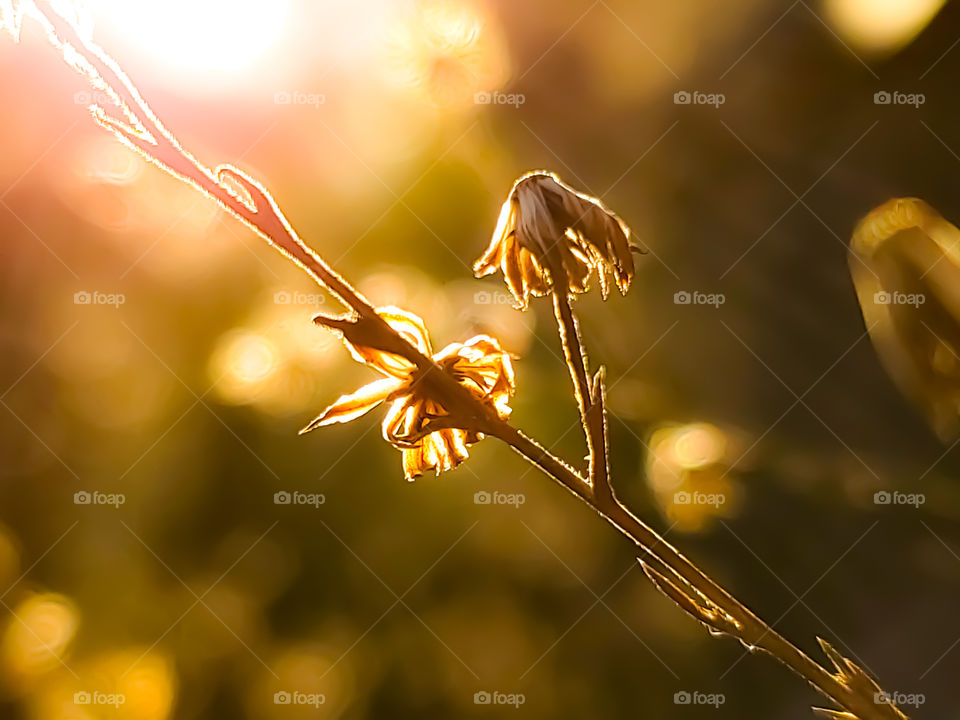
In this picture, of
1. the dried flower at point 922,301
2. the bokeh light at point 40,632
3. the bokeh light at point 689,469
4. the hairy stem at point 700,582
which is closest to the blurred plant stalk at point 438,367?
the hairy stem at point 700,582

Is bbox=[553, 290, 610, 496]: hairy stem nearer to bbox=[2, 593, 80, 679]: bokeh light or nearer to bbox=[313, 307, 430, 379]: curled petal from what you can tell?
bbox=[313, 307, 430, 379]: curled petal

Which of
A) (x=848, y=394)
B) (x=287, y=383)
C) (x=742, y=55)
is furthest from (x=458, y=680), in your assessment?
(x=742, y=55)

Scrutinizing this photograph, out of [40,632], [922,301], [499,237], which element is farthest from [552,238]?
[40,632]

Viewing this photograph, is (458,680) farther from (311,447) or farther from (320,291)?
(320,291)

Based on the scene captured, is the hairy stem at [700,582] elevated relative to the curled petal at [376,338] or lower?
lower

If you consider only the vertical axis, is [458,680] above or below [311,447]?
below

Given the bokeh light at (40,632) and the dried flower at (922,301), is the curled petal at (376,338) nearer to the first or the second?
the dried flower at (922,301)
